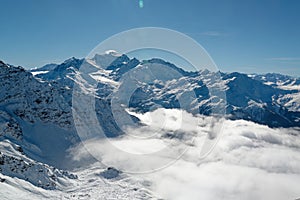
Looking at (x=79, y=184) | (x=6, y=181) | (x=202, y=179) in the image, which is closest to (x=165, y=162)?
(x=202, y=179)

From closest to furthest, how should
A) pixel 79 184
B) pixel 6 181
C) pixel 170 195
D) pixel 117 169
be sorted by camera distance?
pixel 6 181 → pixel 79 184 → pixel 170 195 → pixel 117 169

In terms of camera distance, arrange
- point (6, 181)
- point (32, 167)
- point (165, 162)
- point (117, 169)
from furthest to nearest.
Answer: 1. point (165, 162)
2. point (117, 169)
3. point (32, 167)
4. point (6, 181)

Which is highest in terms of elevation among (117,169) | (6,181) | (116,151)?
(116,151)

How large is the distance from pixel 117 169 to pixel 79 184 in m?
32.6

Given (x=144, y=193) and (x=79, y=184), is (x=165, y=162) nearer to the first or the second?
(x=144, y=193)

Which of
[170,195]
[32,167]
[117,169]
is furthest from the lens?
[117,169]

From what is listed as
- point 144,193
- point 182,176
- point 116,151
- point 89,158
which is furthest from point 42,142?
point 182,176

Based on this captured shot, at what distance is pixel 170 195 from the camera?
150250mm

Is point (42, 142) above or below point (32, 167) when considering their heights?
above

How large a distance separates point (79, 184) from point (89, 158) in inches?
1515

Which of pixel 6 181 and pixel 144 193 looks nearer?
pixel 6 181

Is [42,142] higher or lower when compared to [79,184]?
higher

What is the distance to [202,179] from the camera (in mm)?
199625

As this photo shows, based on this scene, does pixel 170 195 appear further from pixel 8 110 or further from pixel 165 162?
pixel 8 110
